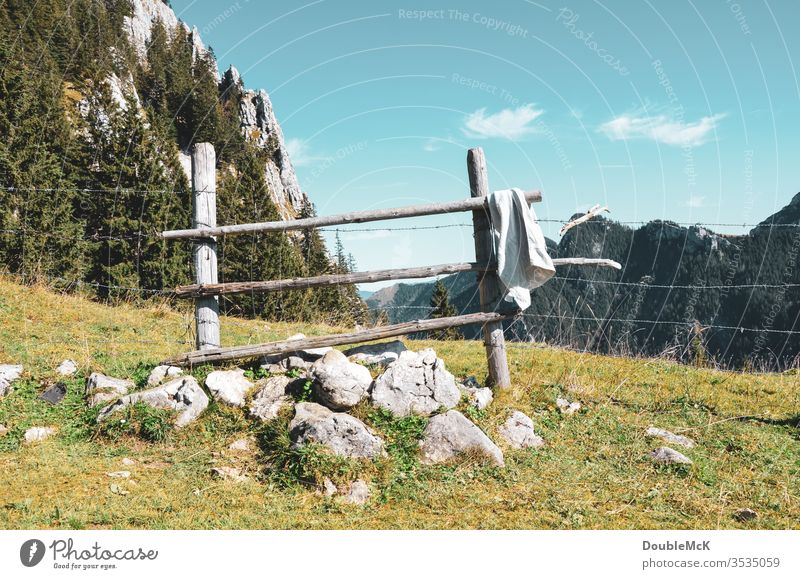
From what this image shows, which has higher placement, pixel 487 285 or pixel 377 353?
pixel 487 285

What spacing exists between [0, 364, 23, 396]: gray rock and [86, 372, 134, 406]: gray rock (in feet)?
3.07

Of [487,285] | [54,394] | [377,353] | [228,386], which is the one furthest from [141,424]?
[487,285]

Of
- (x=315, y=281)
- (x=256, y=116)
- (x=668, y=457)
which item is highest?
(x=256, y=116)

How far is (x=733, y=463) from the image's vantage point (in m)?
5.46

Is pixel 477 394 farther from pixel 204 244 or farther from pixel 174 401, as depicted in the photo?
pixel 204 244

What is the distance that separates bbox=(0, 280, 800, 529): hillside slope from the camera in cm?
411

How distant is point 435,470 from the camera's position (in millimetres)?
4859

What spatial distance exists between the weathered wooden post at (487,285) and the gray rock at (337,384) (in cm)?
204

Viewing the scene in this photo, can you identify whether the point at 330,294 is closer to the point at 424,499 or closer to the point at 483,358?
the point at 483,358

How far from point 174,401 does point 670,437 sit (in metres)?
5.80
